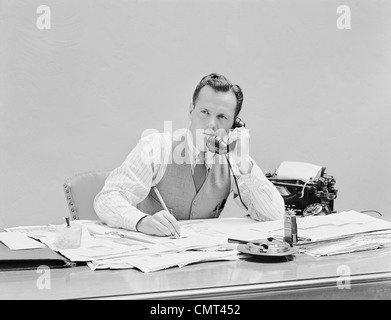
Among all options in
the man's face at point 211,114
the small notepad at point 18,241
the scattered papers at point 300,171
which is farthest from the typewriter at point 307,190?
the small notepad at point 18,241

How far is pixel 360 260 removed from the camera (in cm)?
159

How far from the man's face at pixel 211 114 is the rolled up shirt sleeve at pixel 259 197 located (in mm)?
233

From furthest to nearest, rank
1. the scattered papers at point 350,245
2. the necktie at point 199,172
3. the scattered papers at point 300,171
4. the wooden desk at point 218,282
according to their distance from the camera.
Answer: the scattered papers at point 300,171, the necktie at point 199,172, the scattered papers at point 350,245, the wooden desk at point 218,282

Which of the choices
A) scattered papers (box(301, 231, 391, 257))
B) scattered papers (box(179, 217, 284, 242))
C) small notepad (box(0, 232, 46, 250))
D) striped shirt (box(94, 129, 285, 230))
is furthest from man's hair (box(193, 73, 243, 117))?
small notepad (box(0, 232, 46, 250))

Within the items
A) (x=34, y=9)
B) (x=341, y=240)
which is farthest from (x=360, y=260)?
(x=34, y=9)

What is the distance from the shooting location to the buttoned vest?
2312 mm

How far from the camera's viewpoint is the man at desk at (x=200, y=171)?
7.32 feet

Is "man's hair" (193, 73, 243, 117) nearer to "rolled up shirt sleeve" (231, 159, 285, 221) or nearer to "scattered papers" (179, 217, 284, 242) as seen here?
"rolled up shirt sleeve" (231, 159, 285, 221)

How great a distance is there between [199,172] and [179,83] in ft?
3.46

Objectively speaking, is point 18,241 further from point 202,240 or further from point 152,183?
point 152,183

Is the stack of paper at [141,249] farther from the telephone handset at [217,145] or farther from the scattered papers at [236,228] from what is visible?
the telephone handset at [217,145]

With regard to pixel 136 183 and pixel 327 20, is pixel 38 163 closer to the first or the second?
pixel 136 183

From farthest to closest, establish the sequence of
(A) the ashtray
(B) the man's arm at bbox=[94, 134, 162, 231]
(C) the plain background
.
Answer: (C) the plain background
(B) the man's arm at bbox=[94, 134, 162, 231]
(A) the ashtray

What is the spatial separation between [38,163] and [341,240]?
1.85 metres
